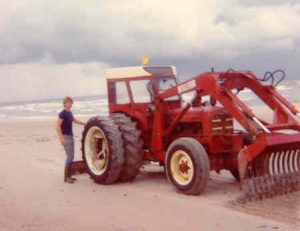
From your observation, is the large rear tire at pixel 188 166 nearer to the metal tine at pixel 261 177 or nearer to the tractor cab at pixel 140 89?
the metal tine at pixel 261 177

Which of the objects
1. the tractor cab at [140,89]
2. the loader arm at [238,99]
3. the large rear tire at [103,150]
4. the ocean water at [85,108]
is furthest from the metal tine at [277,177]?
the ocean water at [85,108]

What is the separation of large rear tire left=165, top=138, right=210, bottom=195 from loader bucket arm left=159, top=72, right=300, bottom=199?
2.01 feet

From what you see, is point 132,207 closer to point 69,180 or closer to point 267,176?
point 267,176

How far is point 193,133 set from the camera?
10.1 meters

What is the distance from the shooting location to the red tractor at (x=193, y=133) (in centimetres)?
873

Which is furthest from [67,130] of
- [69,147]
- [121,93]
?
[121,93]

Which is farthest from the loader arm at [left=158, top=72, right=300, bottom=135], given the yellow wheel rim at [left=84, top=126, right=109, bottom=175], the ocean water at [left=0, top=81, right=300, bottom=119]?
the ocean water at [left=0, top=81, right=300, bottom=119]

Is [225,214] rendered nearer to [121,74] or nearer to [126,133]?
[126,133]

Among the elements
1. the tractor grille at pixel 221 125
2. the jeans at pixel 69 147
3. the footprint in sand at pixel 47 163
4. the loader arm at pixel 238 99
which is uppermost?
the loader arm at pixel 238 99

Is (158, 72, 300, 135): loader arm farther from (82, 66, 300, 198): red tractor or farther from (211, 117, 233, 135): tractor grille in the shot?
(211, 117, 233, 135): tractor grille

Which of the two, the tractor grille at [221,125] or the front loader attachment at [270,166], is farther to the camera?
the tractor grille at [221,125]

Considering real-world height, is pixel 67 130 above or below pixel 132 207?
above

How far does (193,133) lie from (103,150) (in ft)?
5.89

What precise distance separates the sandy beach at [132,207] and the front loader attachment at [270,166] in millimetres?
246
